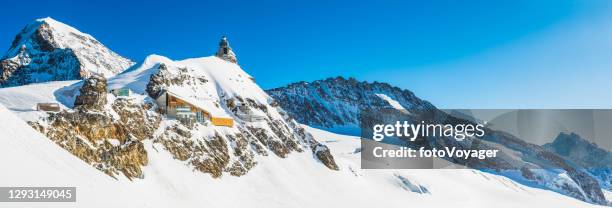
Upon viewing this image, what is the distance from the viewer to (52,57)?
149000mm

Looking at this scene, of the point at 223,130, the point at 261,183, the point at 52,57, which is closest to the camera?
the point at 261,183

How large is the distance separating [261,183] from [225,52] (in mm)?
53329

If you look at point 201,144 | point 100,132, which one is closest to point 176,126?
point 201,144

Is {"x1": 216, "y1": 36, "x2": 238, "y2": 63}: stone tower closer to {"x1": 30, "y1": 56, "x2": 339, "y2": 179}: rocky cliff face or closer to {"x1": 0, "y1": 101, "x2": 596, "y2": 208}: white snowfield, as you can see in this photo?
{"x1": 30, "y1": 56, "x2": 339, "y2": 179}: rocky cliff face

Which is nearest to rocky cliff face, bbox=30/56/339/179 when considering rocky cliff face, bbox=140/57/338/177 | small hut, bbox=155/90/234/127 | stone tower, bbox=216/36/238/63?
rocky cliff face, bbox=140/57/338/177

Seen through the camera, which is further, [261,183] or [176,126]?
[261,183]

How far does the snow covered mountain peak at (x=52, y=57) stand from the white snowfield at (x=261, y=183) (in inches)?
3070

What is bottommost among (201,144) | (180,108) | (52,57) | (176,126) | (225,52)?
(201,144)

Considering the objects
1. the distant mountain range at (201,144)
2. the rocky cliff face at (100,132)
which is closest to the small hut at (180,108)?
the distant mountain range at (201,144)

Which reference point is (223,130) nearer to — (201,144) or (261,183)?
(201,144)

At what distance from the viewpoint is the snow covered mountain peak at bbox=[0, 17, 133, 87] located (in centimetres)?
14138

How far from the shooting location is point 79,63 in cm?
14312

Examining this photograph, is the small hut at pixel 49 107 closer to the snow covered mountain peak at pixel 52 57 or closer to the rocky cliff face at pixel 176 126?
the rocky cliff face at pixel 176 126

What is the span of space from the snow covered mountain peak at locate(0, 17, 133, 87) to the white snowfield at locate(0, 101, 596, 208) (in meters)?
78.0
